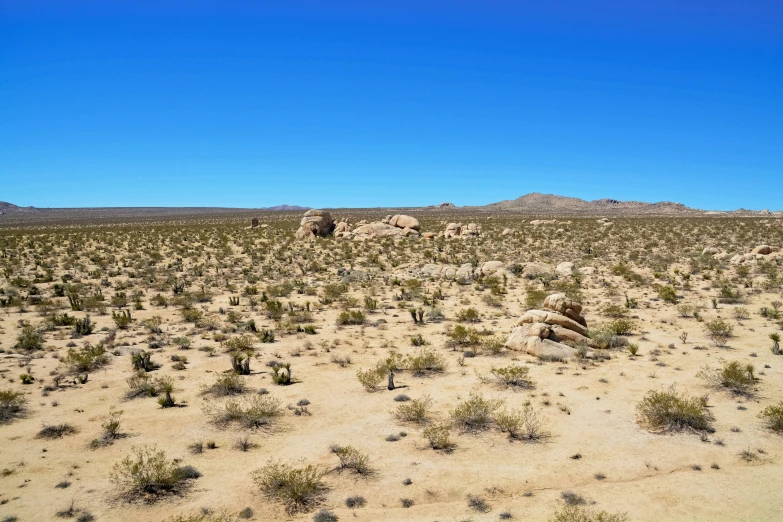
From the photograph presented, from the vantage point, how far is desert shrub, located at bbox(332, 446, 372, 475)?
26.8ft

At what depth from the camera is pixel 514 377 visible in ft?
38.4

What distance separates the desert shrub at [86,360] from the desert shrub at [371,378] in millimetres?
7153

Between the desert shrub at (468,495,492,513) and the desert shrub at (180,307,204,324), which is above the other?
the desert shrub at (180,307,204,324)

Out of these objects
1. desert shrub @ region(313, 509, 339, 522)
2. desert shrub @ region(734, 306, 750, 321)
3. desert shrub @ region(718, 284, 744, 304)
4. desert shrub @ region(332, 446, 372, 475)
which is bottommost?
desert shrub @ region(313, 509, 339, 522)

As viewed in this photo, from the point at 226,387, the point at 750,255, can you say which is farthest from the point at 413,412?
the point at 750,255

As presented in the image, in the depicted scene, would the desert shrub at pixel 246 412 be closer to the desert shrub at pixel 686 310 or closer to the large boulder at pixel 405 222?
the desert shrub at pixel 686 310

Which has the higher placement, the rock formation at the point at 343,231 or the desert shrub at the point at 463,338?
the rock formation at the point at 343,231

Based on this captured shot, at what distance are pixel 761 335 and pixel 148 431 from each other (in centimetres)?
1721

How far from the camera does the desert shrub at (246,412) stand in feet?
32.1

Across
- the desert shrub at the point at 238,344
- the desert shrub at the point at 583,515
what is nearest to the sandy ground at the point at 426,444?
the desert shrub at the point at 583,515

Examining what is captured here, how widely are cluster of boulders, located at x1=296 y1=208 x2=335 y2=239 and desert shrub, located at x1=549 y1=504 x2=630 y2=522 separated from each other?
39919 millimetres

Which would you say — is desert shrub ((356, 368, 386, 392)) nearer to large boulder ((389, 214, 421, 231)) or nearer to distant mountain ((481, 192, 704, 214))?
large boulder ((389, 214, 421, 231))

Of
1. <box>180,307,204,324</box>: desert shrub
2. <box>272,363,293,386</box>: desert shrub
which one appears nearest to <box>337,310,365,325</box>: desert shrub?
<box>272,363,293,386</box>: desert shrub

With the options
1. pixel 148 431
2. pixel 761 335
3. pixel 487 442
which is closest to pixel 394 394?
pixel 487 442
